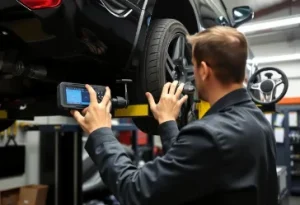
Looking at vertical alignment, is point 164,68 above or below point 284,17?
below

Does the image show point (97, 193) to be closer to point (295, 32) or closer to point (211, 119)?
point (211, 119)

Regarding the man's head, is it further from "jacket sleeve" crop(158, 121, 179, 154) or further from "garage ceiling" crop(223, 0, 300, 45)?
"garage ceiling" crop(223, 0, 300, 45)

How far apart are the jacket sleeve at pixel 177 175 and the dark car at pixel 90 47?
62 centimetres

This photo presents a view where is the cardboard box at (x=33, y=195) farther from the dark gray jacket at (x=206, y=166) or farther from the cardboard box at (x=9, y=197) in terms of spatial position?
the dark gray jacket at (x=206, y=166)

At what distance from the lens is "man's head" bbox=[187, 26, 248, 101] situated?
3.55 feet

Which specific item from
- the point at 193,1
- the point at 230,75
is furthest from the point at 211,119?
the point at 193,1

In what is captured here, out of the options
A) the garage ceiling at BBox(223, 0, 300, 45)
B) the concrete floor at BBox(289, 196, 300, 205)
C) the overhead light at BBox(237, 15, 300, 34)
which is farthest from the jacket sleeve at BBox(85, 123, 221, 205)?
the concrete floor at BBox(289, 196, 300, 205)

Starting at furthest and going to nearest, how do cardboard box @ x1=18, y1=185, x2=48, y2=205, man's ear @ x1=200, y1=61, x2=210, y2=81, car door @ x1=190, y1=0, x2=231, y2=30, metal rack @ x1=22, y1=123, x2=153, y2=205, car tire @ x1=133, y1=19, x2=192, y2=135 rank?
metal rack @ x1=22, y1=123, x2=153, y2=205
cardboard box @ x1=18, y1=185, x2=48, y2=205
car door @ x1=190, y1=0, x2=231, y2=30
car tire @ x1=133, y1=19, x2=192, y2=135
man's ear @ x1=200, y1=61, x2=210, y2=81

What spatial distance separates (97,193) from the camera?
4.93 m

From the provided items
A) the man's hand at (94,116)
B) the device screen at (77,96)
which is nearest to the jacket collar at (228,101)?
the man's hand at (94,116)

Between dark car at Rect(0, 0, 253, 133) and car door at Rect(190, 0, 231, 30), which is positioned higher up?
car door at Rect(190, 0, 231, 30)

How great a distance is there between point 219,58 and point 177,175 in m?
0.36

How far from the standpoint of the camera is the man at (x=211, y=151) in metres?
0.99

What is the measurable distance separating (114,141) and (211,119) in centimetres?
31
